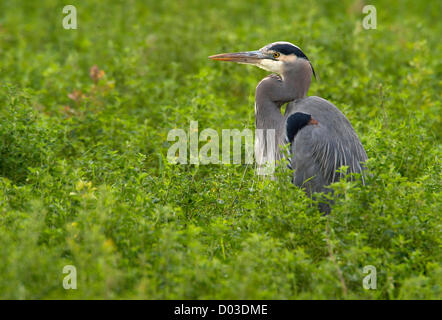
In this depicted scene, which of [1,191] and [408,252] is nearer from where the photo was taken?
[408,252]

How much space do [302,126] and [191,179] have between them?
1.21 metres

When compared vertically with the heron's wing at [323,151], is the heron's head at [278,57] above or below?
above

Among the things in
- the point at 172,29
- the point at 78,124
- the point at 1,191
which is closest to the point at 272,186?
the point at 1,191

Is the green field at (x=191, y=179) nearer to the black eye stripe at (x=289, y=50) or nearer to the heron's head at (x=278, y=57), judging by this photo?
the heron's head at (x=278, y=57)

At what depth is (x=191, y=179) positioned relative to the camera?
20.6 feet

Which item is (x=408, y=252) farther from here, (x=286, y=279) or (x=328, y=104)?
(x=328, y=104)

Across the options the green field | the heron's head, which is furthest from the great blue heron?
the green field

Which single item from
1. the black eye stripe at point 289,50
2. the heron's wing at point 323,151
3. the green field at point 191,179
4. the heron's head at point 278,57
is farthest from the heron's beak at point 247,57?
the heron's wing at point 323,151

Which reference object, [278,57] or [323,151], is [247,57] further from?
[323,151]

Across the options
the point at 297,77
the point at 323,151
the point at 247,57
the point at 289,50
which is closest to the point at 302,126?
the point at 323,151

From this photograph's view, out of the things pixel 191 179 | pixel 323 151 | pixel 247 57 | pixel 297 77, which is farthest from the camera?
pixel 247 57

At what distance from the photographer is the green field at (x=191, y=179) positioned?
4.47 m

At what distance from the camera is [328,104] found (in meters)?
6.18
